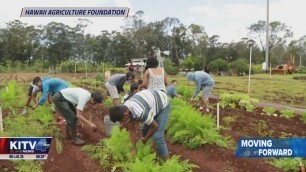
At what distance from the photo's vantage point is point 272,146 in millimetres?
4527

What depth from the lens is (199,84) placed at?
941 centimetres

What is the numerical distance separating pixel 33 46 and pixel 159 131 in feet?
168

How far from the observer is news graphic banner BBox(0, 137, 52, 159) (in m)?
4.18

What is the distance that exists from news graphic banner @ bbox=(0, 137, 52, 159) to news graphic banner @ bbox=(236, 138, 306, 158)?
2.44 meters

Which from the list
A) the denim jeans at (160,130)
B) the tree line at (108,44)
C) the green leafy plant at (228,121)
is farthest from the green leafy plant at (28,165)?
the tree line at (108,44)

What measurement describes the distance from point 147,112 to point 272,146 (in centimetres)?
166

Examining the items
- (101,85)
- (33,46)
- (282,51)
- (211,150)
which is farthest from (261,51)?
(211,150)

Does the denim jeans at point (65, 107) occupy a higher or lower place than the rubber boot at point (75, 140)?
higher

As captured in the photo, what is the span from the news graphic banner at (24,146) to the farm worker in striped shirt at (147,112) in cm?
91

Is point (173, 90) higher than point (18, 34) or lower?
lower

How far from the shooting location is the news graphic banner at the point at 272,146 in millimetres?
4488

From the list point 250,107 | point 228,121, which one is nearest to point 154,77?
point 228,121

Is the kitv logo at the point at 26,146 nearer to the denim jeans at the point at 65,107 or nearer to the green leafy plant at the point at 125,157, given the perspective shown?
the green leafy plant at the point at 125,157

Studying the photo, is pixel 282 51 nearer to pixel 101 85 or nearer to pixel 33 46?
pixel 33 46
